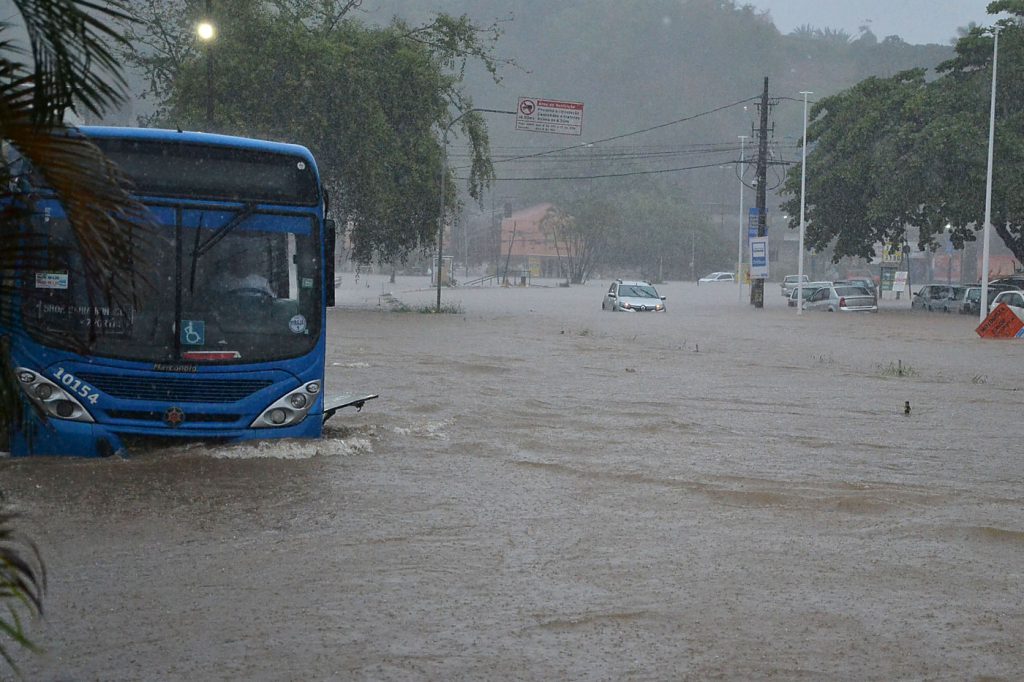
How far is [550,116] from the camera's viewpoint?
39.0m

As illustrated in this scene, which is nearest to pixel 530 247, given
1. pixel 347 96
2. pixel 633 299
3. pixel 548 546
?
pixel 633 299

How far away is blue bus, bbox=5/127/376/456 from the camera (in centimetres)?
966

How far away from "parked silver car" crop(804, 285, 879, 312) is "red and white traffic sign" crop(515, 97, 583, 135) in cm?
2024

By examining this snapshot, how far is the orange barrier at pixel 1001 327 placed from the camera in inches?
1346

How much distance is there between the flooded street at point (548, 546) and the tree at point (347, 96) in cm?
2484

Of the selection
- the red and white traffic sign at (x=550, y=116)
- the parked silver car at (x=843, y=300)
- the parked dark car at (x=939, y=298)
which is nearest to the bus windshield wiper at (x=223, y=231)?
the red and white traffic sign at (x=550, y=116)

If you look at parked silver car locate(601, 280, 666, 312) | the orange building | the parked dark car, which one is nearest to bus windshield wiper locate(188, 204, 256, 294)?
parked silver car locate(601, 280, 666, 312)

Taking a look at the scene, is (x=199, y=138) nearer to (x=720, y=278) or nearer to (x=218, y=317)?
(x=218, y=317)

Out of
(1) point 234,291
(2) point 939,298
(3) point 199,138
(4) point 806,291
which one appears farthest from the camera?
(4) point 806,291

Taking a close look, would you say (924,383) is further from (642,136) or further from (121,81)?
(642,136)

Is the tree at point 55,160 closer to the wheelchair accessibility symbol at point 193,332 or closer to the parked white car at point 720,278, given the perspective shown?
the wheelchair accessibility symbol at point 193,332

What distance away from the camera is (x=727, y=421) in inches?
600

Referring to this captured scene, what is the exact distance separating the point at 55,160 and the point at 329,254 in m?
8.34

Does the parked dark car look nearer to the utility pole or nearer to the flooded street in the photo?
the utility pole
